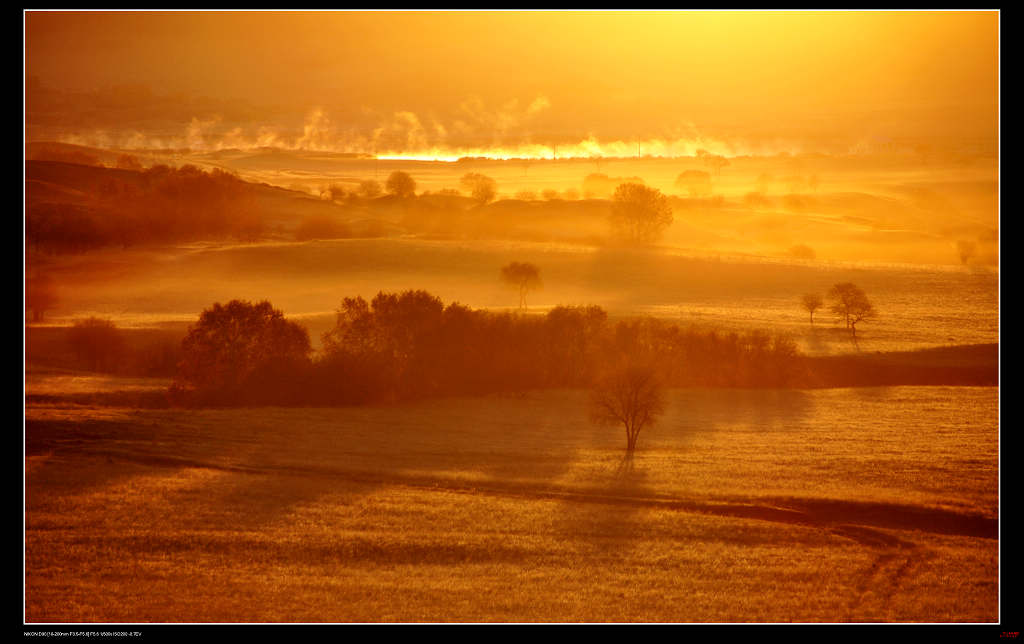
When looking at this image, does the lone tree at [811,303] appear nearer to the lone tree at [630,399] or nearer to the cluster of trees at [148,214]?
the lone tree at [630,399]

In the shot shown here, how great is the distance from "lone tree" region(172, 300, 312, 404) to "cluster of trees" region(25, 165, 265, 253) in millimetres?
43374

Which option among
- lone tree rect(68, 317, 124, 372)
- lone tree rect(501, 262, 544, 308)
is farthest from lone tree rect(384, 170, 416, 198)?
lone tree rect(68, 317, 124, 372)

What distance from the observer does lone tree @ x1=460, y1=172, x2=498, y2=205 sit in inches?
4759

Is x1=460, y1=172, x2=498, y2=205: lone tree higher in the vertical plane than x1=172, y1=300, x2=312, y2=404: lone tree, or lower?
higher

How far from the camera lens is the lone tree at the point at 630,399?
111ft

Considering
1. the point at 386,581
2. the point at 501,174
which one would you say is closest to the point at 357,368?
the point at 386,581

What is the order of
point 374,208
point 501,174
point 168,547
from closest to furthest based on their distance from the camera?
point 168,547
point 374,208
point 501,174

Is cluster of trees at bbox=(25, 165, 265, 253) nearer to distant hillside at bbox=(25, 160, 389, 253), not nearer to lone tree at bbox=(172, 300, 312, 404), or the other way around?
distant hillside at bbox=(25, 160, 389, 253)

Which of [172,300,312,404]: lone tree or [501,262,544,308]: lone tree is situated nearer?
[172,300,312,404]: lone tree

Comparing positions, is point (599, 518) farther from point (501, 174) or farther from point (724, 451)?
point (501, 174)

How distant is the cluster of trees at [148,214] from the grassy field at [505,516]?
155ft

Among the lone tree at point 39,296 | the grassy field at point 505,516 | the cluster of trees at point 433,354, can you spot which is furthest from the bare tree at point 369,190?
the grassy field at point 505,516

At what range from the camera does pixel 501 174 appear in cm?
16712
